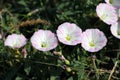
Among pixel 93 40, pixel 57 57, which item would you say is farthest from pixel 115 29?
pixel 57 57

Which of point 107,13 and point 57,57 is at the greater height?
point 107,13

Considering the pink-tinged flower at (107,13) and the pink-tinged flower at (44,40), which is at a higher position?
the pink-tinged flower at (107,13)

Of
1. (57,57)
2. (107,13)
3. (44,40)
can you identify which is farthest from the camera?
(107,13)

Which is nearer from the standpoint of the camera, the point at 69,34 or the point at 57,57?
the point at 57,57

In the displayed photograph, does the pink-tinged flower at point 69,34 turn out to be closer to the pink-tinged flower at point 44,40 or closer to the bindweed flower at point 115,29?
the pink-tinged flower at point 44,40

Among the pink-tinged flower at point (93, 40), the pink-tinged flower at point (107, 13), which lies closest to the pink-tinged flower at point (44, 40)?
the pink-tinged flower at point (93, 40)

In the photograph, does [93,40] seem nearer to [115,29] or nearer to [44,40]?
[115,29]

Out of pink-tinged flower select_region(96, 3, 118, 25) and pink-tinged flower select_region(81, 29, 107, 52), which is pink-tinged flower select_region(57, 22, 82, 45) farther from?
pink-tinged flower select_region(96, 3, 118, 25)

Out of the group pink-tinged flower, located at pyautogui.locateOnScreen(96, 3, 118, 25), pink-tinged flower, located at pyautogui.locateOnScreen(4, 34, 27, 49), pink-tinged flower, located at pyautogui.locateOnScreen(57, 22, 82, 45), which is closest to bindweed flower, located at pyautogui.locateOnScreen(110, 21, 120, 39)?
pink-tinged flower, located at pyautogui.locateOnScreen(96, 3, 118, 25)
